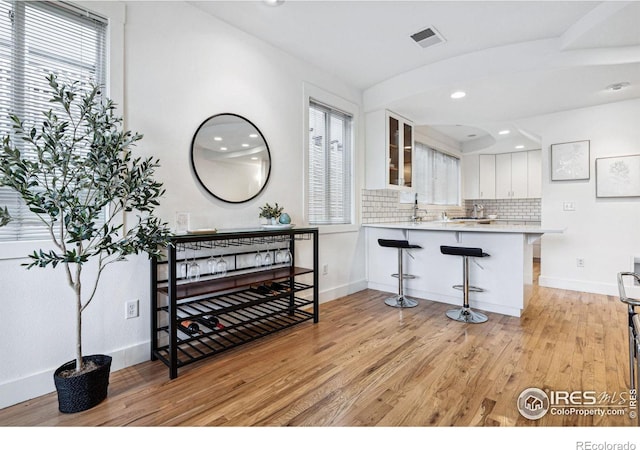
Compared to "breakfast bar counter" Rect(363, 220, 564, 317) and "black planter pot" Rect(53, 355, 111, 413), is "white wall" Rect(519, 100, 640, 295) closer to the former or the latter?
"breakfast bar counter" Rect(363, 220, 564, 317)

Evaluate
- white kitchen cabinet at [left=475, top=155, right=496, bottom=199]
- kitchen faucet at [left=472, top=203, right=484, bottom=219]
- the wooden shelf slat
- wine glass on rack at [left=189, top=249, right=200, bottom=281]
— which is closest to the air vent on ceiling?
the wooden shelf slat

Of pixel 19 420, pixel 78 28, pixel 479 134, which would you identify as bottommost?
pixel 19 420

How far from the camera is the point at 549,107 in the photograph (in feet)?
13.9

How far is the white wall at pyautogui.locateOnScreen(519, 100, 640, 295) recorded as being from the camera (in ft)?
13.1

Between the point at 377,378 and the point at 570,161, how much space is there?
14.2 ft

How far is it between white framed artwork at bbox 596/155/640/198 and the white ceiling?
773mm

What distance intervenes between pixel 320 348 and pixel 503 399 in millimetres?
1288

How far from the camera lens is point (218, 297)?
8.86 ft

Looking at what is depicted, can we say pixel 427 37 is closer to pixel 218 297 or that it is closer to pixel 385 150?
pixel 385 150

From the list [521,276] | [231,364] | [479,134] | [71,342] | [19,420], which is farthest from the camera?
[479,134]

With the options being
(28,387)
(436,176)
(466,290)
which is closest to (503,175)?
(436,176)

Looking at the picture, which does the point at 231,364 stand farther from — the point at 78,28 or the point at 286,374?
the point at 78,28

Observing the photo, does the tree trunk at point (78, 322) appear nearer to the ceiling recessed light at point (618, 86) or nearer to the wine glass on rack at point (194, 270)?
the wine glass on rack at point (194, 270)
